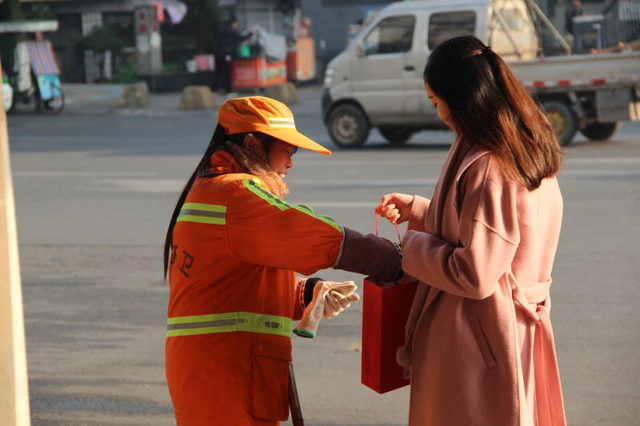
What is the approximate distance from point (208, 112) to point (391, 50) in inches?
363

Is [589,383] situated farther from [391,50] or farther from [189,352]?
[391,50]

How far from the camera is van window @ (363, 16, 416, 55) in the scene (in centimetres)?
1580

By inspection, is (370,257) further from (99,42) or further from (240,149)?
(99,42)

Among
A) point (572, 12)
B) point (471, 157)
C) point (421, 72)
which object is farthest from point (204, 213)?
point (572, 12)

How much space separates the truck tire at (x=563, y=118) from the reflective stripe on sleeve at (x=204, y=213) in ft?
40.6

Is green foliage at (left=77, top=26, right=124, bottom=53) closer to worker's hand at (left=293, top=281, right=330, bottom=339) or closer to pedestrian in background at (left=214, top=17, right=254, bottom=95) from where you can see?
pedestrian in background at (left=214, top=17, right=254, bottom=95)

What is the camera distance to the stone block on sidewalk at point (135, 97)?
2594 centimetres

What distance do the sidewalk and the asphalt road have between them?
785cm

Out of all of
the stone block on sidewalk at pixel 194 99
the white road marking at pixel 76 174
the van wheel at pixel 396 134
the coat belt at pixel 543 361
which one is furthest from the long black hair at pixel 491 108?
the stone block on sidewalk at pixel 194 99

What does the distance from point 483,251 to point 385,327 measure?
42 cm

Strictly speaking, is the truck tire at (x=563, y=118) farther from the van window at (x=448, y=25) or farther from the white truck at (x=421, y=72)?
the van window at (x=448, y=25)

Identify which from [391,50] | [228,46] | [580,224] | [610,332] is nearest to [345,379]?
[610,332]

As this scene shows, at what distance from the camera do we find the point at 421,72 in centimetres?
1558

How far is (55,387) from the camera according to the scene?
5.66m
